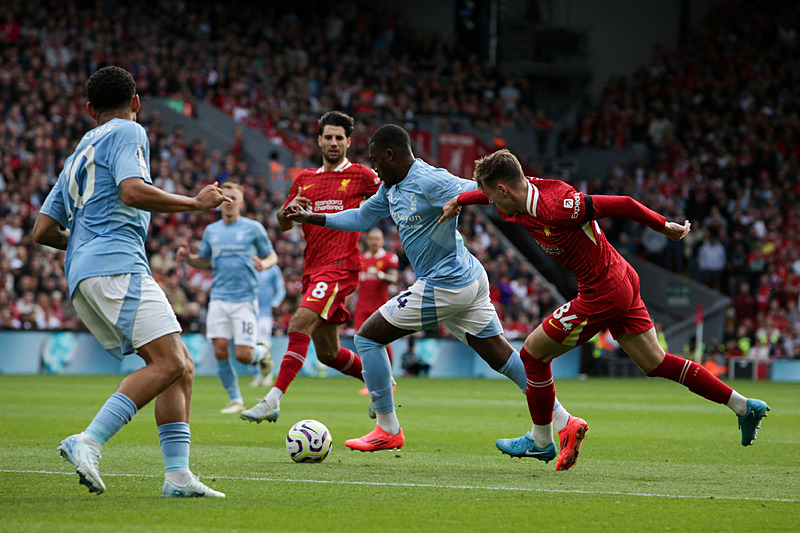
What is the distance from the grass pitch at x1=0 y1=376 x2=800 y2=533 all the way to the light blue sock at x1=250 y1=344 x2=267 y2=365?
1.09 metres

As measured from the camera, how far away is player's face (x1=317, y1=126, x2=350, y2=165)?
1002cm

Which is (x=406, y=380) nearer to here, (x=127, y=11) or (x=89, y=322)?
(x=127, y=11)

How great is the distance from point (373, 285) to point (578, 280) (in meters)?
9.82

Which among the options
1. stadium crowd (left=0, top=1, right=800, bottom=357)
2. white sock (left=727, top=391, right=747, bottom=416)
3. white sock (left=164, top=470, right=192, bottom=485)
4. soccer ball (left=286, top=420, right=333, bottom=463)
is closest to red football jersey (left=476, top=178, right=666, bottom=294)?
white sock (left=727, top=391, right=747, bottom=416)

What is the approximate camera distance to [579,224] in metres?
6.82

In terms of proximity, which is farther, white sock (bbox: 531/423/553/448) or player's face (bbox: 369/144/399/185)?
player's face (bbox: 369/144/399/185)

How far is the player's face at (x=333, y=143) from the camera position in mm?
10016

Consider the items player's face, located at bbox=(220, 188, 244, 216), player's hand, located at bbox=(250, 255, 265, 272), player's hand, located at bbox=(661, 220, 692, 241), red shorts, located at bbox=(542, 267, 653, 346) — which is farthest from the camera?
player's face, located at bbox=(220, 188, 244, 216)

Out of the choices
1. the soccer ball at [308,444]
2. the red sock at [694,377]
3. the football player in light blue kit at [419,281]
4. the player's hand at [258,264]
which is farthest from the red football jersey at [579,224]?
the player's hand at [258,264]

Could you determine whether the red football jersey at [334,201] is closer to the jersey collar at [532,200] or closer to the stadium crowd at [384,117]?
the jersey collar at [532,200]

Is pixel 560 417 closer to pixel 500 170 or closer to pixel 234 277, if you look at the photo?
pixel 500 170

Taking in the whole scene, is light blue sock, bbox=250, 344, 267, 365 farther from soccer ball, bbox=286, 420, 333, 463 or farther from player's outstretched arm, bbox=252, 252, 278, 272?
soccer ball, bbox=286, 420, 333, 463

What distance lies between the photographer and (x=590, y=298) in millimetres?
7105

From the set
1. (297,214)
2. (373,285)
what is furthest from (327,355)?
(373,285)
